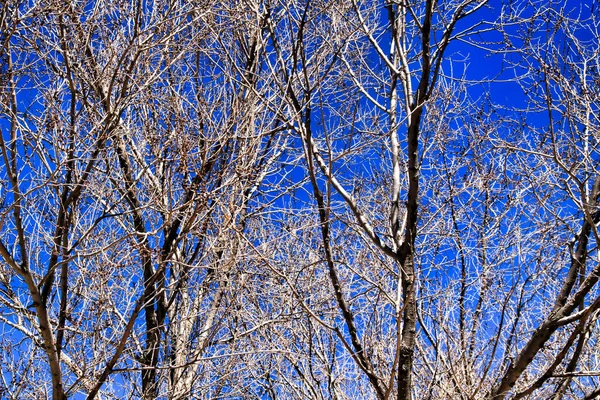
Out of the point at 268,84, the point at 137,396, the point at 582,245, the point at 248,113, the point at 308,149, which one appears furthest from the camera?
the point at 268,84

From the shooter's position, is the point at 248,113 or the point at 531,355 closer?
the point at 531,355

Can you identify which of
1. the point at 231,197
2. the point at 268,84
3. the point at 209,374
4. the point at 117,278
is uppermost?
the point at 268,84

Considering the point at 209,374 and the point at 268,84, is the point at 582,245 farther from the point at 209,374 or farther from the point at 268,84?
the point at 209,374

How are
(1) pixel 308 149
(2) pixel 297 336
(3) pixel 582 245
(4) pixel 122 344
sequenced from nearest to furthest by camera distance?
(1) pixel 308 149 < (4) pixel 122 344 < (3) pixel 582 245 < (2) pixel 297 336

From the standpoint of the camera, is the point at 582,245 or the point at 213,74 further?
the point at 213,74

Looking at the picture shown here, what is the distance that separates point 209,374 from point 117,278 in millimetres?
1706

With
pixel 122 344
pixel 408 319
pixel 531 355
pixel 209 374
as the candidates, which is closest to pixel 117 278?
pixel 122 344

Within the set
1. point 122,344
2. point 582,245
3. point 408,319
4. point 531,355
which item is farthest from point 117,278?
point 582,245

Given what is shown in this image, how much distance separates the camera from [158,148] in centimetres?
538

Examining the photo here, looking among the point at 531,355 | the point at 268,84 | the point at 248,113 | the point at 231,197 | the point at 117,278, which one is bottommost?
the point at 531,355

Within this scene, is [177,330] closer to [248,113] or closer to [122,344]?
[122,344]

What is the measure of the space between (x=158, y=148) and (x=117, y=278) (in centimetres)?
129

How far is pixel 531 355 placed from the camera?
14.9 feet

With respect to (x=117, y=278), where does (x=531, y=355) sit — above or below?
below
